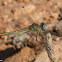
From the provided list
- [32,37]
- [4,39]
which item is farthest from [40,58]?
[4,39]

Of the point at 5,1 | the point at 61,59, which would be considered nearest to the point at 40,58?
the point at 61,59

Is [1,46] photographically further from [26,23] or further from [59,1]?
[59,1]

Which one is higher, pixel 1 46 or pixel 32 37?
pixel 32 37

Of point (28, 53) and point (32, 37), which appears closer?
point (28, 53)

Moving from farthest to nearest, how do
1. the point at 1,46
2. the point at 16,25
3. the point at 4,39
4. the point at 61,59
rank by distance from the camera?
the point at 16,25, the point at 4,39, the point at 1,46, the point at 61,59

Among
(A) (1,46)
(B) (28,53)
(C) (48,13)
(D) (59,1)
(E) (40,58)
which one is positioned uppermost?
(D) (59,1)

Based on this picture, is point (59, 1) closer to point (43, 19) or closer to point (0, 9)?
point (43, 19)

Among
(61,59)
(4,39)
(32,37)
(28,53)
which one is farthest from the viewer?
(4,39)

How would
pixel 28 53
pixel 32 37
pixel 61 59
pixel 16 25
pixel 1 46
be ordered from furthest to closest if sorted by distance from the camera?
1. pixel 16 25
2. pixel 1 46
3. pixel 32 37
4. pixel 28 53
5. pixel 61 59

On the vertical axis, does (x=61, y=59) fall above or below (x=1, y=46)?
above
